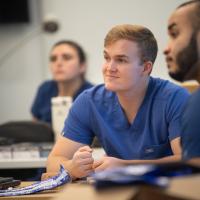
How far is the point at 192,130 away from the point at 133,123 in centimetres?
65

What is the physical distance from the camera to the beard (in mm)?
1420

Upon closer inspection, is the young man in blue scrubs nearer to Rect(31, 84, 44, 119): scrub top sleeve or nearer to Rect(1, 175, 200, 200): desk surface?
Rect(1, 175, 200, 200): desk surface

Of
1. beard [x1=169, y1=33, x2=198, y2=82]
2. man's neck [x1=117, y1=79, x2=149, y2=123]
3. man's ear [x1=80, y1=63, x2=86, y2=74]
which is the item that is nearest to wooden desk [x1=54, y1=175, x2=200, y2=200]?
beard [x1=169, y1=33, x2=198, y2=82]

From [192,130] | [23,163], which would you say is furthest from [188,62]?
[23,163]

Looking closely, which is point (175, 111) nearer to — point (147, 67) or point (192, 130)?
point (147, 67)

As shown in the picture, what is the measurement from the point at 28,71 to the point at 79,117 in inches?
99.1

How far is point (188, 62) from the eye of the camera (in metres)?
1.44

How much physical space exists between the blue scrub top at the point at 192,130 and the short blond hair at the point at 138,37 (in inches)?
24.1

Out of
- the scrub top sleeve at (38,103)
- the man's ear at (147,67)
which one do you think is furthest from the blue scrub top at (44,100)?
the man's ear at (147,67)

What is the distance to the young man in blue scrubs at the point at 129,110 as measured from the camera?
186 cm

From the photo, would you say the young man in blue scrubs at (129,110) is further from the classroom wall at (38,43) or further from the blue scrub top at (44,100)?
the classroom wall at (38,43)

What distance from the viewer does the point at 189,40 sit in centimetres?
143

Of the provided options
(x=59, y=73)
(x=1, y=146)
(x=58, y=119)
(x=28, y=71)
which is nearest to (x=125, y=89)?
(x=58, y=119)

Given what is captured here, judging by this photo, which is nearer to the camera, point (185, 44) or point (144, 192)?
point (144, 192)
